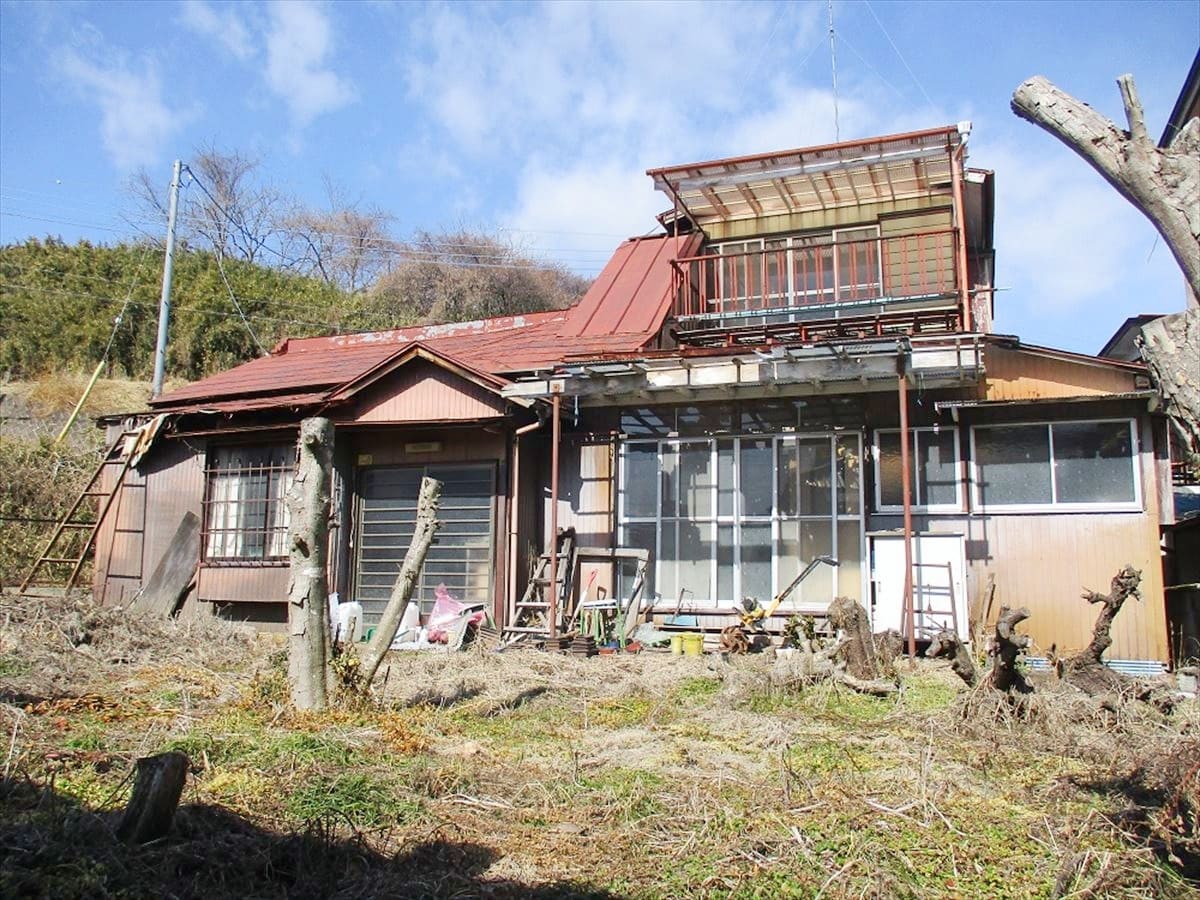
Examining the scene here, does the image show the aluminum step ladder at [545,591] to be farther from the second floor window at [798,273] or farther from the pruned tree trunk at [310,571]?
the pruned tree trunk at [310,571]

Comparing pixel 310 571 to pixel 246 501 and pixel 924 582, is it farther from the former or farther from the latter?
pixel 246 501

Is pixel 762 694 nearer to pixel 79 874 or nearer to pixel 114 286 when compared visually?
pixel 79 874

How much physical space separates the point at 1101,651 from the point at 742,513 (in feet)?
15.7

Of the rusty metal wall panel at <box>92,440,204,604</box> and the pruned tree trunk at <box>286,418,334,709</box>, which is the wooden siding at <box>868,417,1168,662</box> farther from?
the rusty metal wall panel at <box>92,440,204,604</box>

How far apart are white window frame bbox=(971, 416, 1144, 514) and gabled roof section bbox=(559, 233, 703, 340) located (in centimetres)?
439

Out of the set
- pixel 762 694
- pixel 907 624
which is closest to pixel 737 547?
pixel 907 624

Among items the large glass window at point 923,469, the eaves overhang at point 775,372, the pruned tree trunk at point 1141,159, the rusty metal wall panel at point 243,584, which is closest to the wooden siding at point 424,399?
the eaves overhang at point 775,372

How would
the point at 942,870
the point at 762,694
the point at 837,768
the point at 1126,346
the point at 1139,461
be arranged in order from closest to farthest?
the point at 942,870 < the point at 837,768 < the point at 762,694 < the point at 1139,461 < the point at 1126,346

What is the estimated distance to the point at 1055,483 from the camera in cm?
1018

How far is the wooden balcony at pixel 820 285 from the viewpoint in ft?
38.6

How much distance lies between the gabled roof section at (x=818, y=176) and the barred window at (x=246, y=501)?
6981 millimetres

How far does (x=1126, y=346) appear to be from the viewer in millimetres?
19703

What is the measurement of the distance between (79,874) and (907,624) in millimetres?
7571

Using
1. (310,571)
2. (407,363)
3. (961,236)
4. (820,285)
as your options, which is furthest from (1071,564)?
(407,363)
